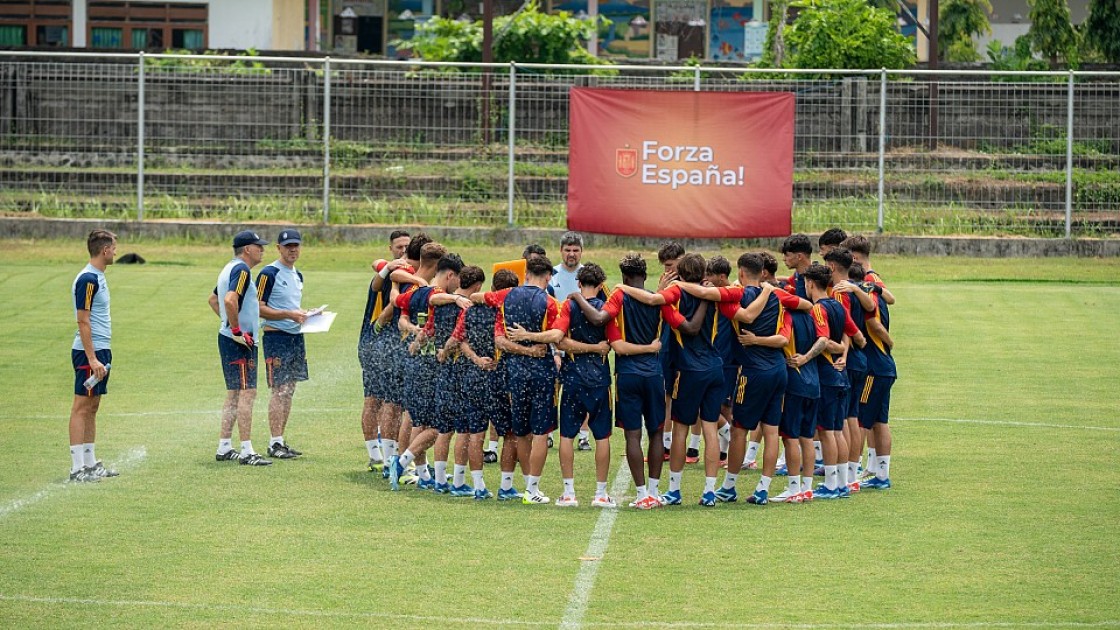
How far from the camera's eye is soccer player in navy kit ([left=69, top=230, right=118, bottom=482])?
11.9 metres

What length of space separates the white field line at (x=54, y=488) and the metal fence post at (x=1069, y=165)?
56.5ft

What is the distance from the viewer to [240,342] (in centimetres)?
1269

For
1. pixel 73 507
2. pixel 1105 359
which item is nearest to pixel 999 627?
pixel 73 507

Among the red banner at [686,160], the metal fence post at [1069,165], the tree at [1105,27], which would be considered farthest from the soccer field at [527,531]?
the tree at [1105,27]

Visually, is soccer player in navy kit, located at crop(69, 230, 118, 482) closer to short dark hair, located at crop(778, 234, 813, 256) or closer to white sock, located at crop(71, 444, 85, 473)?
white sock, located at crop(71, 444, 85, 473)

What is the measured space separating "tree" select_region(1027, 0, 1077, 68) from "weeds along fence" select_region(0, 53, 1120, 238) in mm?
16678

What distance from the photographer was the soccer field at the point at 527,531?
346 inches

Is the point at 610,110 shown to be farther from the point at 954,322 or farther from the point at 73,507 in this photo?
the point at 73,507

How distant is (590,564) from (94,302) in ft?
15.4

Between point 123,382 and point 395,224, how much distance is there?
392 inches

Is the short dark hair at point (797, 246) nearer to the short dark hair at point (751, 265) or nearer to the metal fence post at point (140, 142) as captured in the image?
the short dark hair at point (751, 265)

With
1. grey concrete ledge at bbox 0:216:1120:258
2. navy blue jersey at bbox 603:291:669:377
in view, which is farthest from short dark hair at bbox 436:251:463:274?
grey concrete ledge at bbox 0:216:1120:258

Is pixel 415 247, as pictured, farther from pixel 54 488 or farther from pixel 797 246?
pixel 54 488

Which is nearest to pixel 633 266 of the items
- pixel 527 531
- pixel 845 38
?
pixel 527 531
